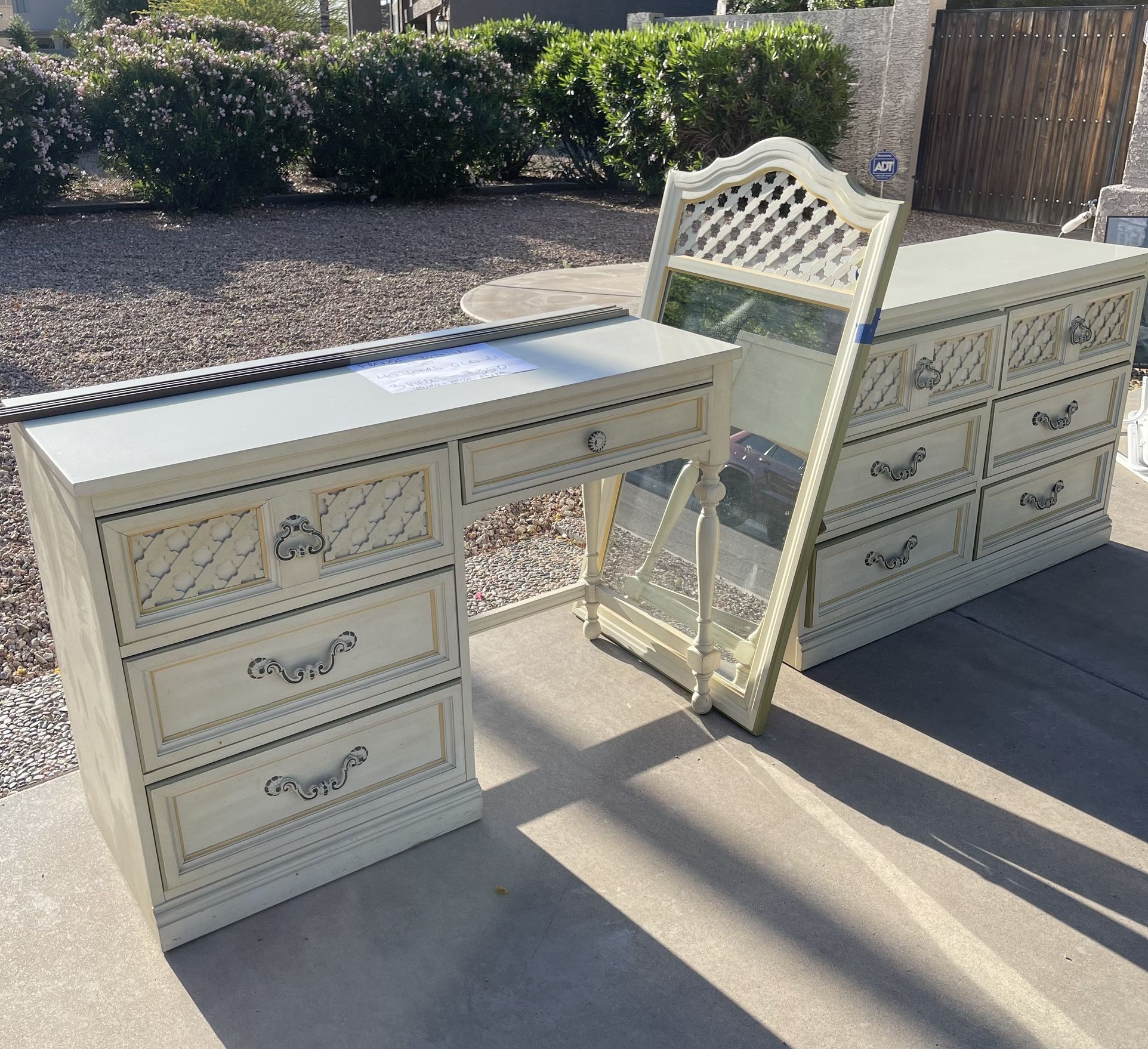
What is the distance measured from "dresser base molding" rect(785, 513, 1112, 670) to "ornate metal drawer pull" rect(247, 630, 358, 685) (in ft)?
5.51

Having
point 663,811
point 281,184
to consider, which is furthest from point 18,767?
point 281,184

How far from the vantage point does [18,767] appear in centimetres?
310

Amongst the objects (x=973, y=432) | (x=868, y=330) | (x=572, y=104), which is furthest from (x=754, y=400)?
(x=572, y=104)

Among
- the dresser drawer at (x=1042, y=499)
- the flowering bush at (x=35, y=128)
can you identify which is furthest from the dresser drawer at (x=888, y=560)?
the flowering bush at (x=35, y=128)

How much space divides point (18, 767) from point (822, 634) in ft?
8.24

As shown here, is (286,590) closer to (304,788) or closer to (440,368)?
(304,788)

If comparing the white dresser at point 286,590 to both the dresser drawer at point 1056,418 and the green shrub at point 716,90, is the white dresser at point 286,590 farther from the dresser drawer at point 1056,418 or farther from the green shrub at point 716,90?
the green shrub at point 716,90

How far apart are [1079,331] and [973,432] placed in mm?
625

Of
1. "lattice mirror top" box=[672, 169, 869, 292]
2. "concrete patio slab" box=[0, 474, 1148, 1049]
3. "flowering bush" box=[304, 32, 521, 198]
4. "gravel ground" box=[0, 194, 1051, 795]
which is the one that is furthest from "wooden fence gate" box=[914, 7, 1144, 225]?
"concrete patio slab" box=[0, 474, 1148, 1049]

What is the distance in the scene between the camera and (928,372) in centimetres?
351

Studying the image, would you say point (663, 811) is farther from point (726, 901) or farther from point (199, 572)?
point (199, 572)

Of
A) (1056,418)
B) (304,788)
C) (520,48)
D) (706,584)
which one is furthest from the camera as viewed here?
(520,48)

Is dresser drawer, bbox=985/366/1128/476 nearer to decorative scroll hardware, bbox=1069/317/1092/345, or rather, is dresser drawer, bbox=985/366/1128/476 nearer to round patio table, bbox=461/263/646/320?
decorative scroll hardware, bbox=1069/317/1092/345

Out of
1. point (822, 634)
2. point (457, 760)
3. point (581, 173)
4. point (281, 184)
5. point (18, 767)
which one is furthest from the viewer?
point (581, 173)
